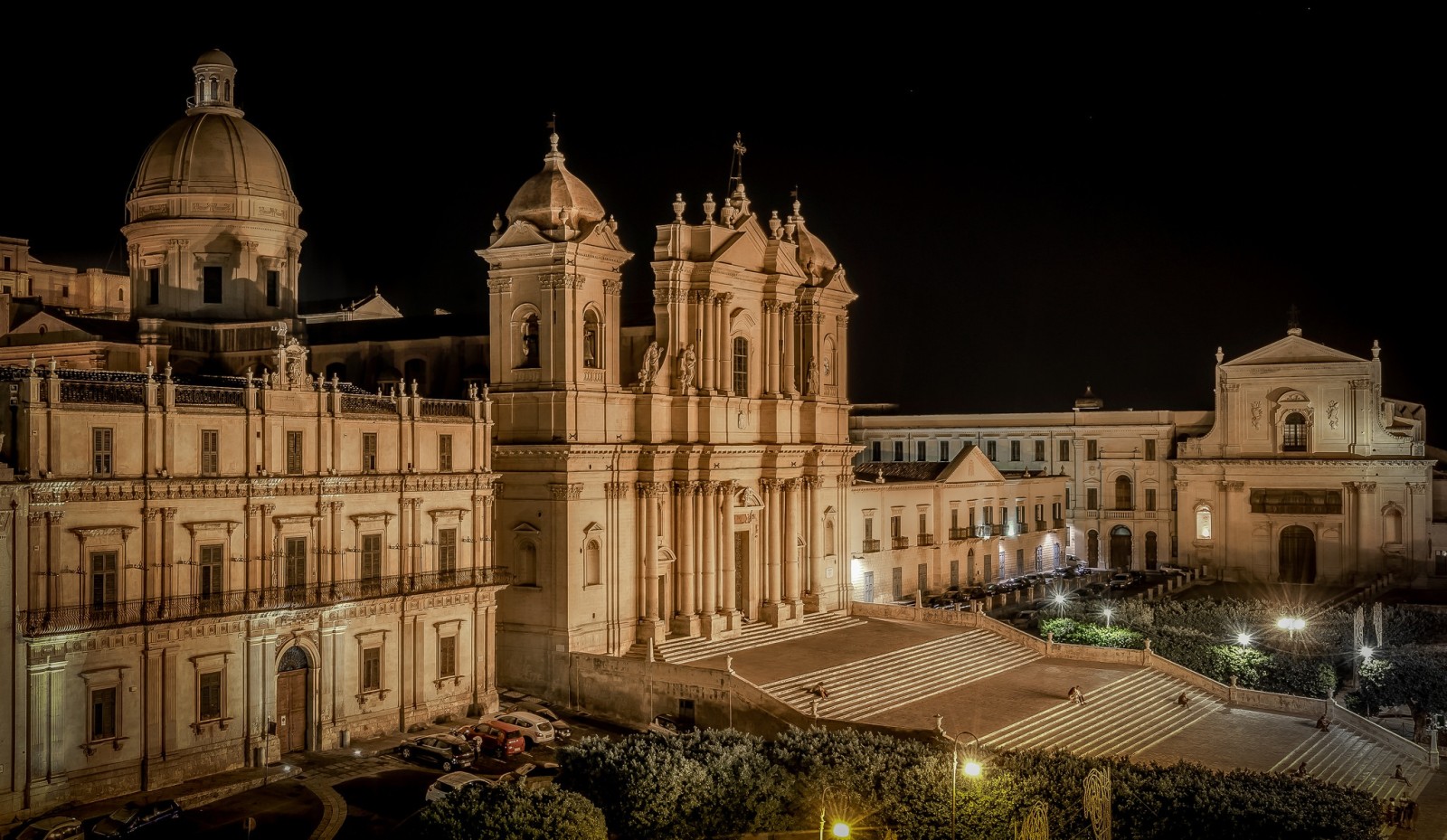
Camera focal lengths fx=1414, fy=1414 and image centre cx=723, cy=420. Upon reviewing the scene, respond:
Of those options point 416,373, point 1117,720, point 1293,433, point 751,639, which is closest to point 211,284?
point 416,373

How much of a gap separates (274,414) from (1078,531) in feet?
212

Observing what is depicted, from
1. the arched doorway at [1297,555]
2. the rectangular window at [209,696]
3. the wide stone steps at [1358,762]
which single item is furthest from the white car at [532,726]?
the arched doorway at [1297,555]

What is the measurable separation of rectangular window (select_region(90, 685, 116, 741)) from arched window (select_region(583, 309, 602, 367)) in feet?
67.3

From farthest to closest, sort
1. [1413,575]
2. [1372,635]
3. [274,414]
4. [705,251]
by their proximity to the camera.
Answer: [1413,575] → [1372,635] → [705,251] → [274,414]

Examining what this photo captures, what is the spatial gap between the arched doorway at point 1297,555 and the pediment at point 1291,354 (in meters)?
9.91

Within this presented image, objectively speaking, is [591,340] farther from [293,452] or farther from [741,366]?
[293,452]

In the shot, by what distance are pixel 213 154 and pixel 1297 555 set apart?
212 feet

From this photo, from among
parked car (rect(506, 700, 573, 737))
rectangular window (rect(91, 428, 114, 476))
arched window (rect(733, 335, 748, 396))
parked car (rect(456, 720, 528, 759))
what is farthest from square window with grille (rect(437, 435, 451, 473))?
arched window (rect(733, 335, 748, 396))

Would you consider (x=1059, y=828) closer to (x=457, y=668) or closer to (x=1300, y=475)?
(x=457, y=668)

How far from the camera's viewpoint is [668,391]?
176ft

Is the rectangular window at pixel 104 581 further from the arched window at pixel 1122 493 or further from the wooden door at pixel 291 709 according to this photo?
the arched window at pixel 1122 493

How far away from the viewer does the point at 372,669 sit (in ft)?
139

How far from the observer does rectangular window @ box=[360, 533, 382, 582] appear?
139 feet

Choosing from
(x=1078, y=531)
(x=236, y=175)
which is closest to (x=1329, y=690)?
(x=1078, y=531)
